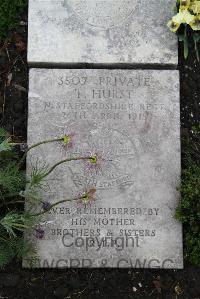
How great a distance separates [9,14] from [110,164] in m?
1.58

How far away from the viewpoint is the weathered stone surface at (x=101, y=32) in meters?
4.17

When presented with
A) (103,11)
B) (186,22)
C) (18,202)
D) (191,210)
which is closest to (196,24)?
(186,22)

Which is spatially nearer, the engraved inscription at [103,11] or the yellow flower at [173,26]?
the yellow flower at [173,26]

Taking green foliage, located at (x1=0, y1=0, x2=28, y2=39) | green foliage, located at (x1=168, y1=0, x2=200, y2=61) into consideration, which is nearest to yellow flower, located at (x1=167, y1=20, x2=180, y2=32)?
green foliage, located at (x1=168, y1=0, x2=200, y2=61)

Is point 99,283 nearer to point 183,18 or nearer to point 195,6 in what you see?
point 183,18

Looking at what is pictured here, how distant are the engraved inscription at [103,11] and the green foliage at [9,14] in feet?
1.59

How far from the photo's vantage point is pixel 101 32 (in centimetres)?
422

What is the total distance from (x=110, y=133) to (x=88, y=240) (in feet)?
2.66

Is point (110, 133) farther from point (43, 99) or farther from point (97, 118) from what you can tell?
point (43, 99)

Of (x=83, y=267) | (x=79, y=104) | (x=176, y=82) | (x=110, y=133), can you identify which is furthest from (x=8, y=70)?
(x=83, y=267)

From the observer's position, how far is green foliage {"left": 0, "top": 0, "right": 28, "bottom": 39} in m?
4.46

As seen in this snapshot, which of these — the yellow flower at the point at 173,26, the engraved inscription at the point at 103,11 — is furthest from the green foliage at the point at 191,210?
the engraved inscription at the point at 103,11

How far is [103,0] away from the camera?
14.1 ft

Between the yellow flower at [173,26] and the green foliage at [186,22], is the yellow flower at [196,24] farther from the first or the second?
the yellow flower at [173,26]
